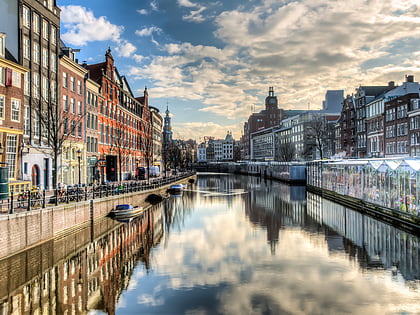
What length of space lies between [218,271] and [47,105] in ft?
83.5

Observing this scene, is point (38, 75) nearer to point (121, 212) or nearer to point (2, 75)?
Answer: point (2, 75)

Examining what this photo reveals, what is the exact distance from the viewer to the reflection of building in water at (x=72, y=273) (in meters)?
14.9

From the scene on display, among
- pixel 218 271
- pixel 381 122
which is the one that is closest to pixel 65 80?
pixel 218 271

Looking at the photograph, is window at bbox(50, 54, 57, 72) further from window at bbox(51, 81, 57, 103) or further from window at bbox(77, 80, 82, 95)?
window at bbox(77, 80, 82, 95)

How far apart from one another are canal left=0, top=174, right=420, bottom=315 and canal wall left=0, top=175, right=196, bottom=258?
1.82 ft

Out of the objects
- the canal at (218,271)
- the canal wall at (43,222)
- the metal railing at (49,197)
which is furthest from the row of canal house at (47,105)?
the canal at (218,271)

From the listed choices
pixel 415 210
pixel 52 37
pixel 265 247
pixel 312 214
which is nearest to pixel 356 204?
pixel 312 214

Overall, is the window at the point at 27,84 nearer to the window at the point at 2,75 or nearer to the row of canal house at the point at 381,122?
the window at the point at 2,75

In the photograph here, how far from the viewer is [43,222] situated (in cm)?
2238

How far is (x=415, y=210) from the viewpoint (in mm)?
27547

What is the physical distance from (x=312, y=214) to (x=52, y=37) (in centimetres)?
3392

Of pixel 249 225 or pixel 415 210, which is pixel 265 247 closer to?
pixel 249 225

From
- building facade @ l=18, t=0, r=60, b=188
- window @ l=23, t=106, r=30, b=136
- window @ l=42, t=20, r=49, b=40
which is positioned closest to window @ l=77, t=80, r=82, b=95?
building facade @ l=18, t=0, r=60, b=188

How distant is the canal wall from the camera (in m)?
18.8
